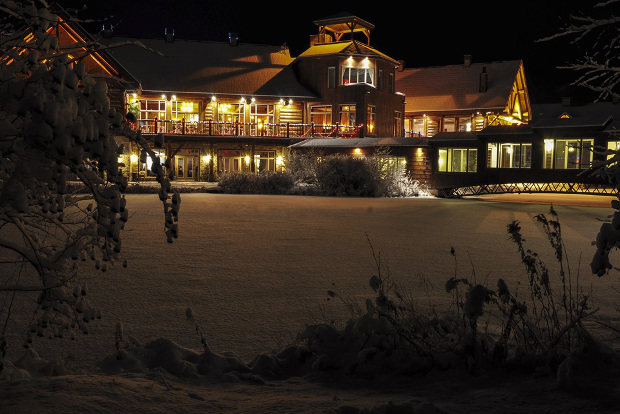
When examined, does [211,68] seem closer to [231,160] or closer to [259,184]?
[231,160]

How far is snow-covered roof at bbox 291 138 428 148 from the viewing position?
35431 mm

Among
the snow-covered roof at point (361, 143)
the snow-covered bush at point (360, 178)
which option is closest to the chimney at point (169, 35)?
the snow-covered roof at point (361, 143)

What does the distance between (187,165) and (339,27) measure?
52.3ft

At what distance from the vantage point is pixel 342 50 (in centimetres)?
4353

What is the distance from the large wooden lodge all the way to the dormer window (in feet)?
0.34

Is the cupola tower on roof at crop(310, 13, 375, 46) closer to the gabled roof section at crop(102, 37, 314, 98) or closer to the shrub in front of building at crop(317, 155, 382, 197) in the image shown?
the gabled roof section at crop(102, 37, 314, 98)

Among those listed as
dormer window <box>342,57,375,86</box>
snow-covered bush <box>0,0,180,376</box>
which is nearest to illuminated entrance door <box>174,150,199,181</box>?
dormer window <box>342,57,375,86</box>

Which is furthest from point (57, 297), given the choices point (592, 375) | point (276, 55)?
point (276, 55)

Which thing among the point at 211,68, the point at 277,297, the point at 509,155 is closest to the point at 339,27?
the point at 211,68

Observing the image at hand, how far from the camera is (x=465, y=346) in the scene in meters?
4.31

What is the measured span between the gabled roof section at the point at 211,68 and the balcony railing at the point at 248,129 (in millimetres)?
2802

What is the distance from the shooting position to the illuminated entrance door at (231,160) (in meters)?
41.6

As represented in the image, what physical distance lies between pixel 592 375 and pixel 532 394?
1.77ft

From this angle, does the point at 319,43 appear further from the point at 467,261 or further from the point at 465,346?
the point at 465,346
